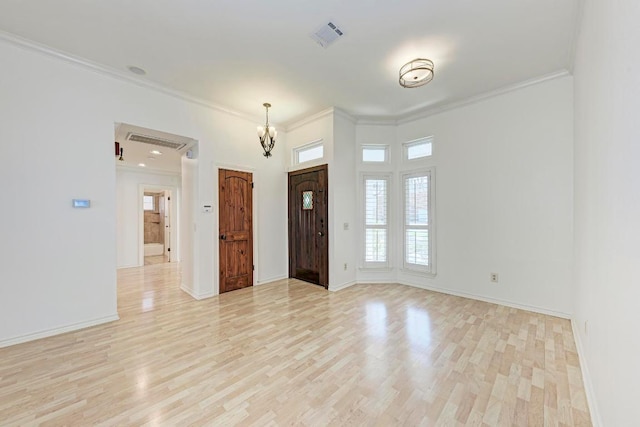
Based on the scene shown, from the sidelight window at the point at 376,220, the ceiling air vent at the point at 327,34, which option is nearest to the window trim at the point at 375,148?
the sidelight window at the point at 376,220

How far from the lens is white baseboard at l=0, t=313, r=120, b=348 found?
8.42 ft

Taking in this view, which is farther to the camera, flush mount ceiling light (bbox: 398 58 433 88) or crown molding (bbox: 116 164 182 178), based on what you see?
crown molding (bbox: 116 164 182 178)

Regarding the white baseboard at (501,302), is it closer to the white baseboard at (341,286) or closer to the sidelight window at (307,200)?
the white baseboard at (341,286)

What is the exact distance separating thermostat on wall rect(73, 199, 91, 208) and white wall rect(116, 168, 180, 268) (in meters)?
4.20

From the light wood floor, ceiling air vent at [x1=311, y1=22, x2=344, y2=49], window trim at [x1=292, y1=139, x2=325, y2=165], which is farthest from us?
window trim at [x1=292, y1=139, x2=325, y2=165]

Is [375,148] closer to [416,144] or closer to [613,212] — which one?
[416,144]

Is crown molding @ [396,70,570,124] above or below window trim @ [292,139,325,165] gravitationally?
above

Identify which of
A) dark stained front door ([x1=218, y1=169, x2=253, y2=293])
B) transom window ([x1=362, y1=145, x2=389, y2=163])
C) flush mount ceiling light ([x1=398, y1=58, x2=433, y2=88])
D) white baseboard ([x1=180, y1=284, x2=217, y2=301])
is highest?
flush mount ceiling light ([x1=398, y1=58, x2=433, y2=88])

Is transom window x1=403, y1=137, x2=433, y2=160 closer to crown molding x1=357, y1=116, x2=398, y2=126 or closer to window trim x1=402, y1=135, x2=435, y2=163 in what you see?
window trim x1=402, y1=135, x2=435, y2=163

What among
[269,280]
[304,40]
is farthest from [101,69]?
[269,280]

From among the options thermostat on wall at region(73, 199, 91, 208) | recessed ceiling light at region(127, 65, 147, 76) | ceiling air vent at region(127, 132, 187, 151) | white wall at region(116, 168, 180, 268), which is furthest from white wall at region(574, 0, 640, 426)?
white wall at region(116, 168, 180, 268)

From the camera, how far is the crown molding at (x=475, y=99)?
325cm

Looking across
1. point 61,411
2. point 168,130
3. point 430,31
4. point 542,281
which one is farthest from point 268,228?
point 542,281

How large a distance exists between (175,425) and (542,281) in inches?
166
